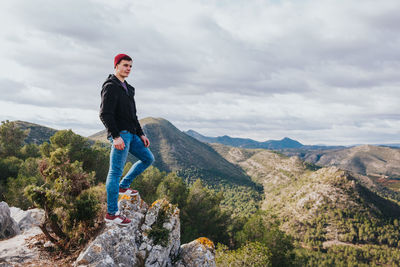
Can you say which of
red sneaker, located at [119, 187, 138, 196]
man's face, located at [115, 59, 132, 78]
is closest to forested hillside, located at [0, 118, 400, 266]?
red sneaker, located at [119, 187, 138, 196]

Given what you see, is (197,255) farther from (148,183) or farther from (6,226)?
(148,183)

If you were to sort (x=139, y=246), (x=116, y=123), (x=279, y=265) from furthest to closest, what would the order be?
1. (x=279, y=265)
2. (x=139, y=246)
3. (x=116, y=123)

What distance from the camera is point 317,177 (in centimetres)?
18100

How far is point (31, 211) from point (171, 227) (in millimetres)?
8289

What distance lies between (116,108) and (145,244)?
19.2 feet

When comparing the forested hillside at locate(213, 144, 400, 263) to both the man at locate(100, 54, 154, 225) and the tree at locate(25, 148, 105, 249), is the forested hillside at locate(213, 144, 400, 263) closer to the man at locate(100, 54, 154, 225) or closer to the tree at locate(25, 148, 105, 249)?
the tree at locate(25, 148, 105, 249)

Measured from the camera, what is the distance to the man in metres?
6.09

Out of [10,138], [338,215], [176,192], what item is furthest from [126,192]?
[338,215]

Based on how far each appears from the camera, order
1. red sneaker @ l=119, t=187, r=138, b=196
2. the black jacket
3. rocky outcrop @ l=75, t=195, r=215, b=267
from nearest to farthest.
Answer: the black jacket → rocky outcrop @ l=75, t=195, r=215, b=267 → red sneaker @ l=119, t=187, r=138, b=196

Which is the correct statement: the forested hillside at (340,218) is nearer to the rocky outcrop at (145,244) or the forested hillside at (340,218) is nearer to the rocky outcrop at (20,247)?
the rocky outcrop at (145,244)

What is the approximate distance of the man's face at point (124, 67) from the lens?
21.3 feet

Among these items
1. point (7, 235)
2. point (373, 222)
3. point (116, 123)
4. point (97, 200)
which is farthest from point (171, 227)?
point (373, 222)

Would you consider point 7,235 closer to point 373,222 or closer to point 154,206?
point 154,206

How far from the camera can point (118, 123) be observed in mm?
6516
